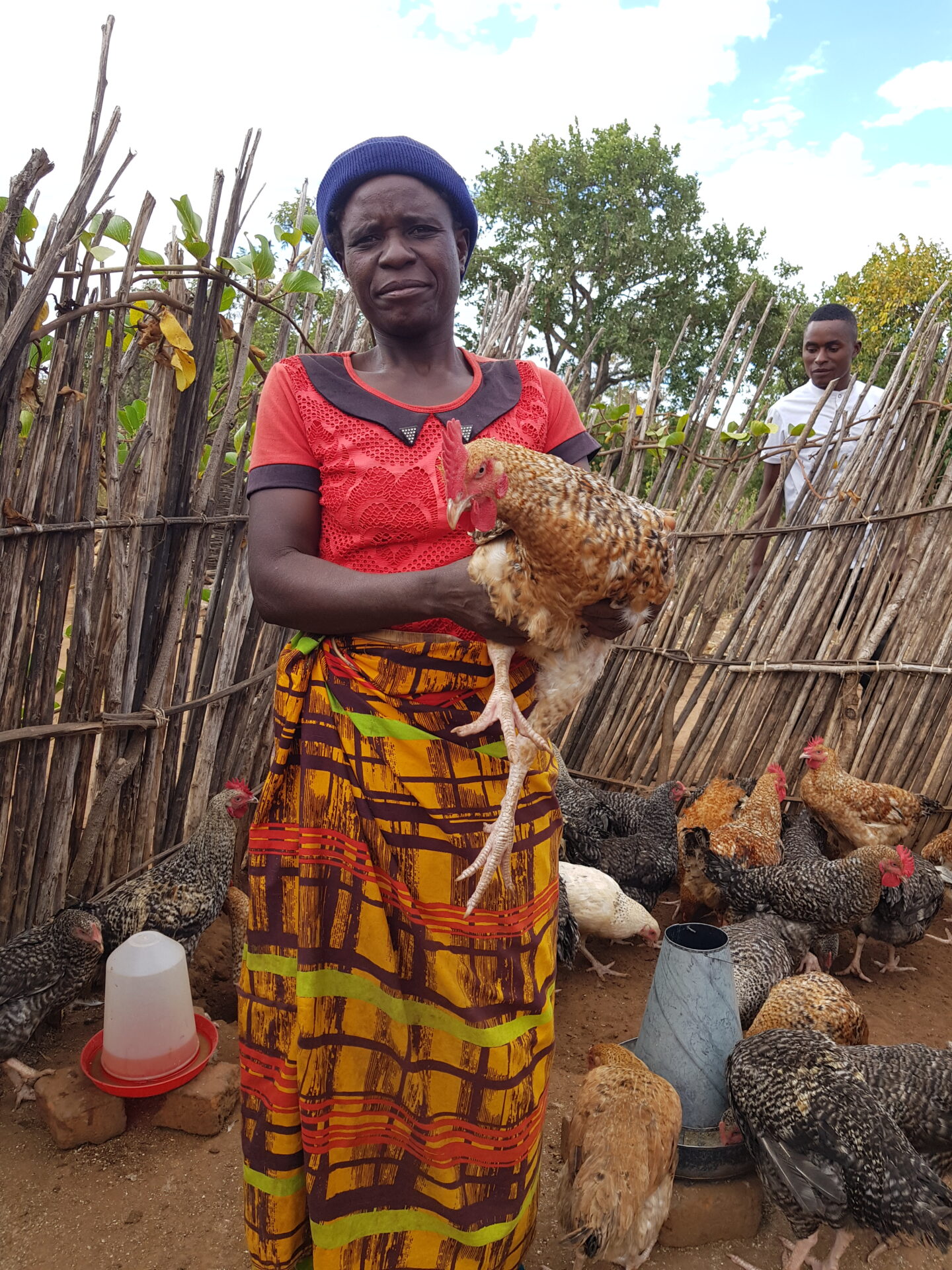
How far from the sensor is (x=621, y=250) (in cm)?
1798

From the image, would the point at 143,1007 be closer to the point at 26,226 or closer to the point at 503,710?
the point at 503,710

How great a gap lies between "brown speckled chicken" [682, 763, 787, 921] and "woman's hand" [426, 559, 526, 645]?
293cm

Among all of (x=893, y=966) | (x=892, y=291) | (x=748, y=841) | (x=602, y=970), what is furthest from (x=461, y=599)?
(x=892, y=291)

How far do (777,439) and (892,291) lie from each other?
10.2 metres

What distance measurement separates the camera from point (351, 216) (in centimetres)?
160

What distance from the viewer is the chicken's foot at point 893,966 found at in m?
3.93

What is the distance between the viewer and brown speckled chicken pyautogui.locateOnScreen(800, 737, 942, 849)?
13.8 ft

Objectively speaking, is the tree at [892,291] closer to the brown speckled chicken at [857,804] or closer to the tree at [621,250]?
the tree at [621,250]

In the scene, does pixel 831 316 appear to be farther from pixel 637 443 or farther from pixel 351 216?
pixel 351 216

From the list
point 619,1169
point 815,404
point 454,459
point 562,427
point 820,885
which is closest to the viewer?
point 454,459

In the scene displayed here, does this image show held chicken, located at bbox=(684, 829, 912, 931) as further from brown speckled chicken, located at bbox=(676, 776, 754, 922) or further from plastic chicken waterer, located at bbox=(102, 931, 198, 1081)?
plastic chicken waterer, located at bbox=(102, 931, 198, 1081)

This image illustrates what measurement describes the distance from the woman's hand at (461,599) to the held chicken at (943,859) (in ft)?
12.4

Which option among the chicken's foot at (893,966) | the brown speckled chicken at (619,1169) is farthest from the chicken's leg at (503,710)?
the chicken's foot at (893,966)

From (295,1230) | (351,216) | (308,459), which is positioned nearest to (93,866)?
(295,1230)
